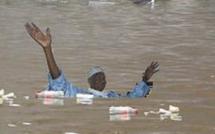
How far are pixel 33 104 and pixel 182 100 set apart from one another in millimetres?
2304

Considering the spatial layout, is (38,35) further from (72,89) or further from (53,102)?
(53,102)

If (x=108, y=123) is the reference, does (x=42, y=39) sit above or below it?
above

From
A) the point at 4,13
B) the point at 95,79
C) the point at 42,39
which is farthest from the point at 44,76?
the point at 4,13

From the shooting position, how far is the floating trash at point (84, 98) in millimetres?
8635

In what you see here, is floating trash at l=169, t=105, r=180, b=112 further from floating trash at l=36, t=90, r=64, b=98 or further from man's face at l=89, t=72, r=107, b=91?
floating trash at l=36, t=90, r=64, b=98

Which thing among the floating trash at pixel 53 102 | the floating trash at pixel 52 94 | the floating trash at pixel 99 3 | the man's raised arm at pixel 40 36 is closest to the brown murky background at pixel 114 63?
the floating trash at pixel 53 102

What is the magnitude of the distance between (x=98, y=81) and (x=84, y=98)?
0.56 m

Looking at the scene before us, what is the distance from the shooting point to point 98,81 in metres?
8.35

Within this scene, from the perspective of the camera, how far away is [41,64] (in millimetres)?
13508

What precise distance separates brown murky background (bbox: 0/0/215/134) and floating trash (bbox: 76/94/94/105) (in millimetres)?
81

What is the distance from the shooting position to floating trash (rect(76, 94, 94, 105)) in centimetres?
864

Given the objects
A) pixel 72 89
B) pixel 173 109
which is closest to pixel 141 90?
pixel 173 109

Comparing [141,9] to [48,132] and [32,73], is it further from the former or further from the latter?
[48,132]

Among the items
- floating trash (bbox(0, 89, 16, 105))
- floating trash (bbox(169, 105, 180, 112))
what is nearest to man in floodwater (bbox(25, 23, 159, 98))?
floating trash (bbox(169, 105, 180, 112))
